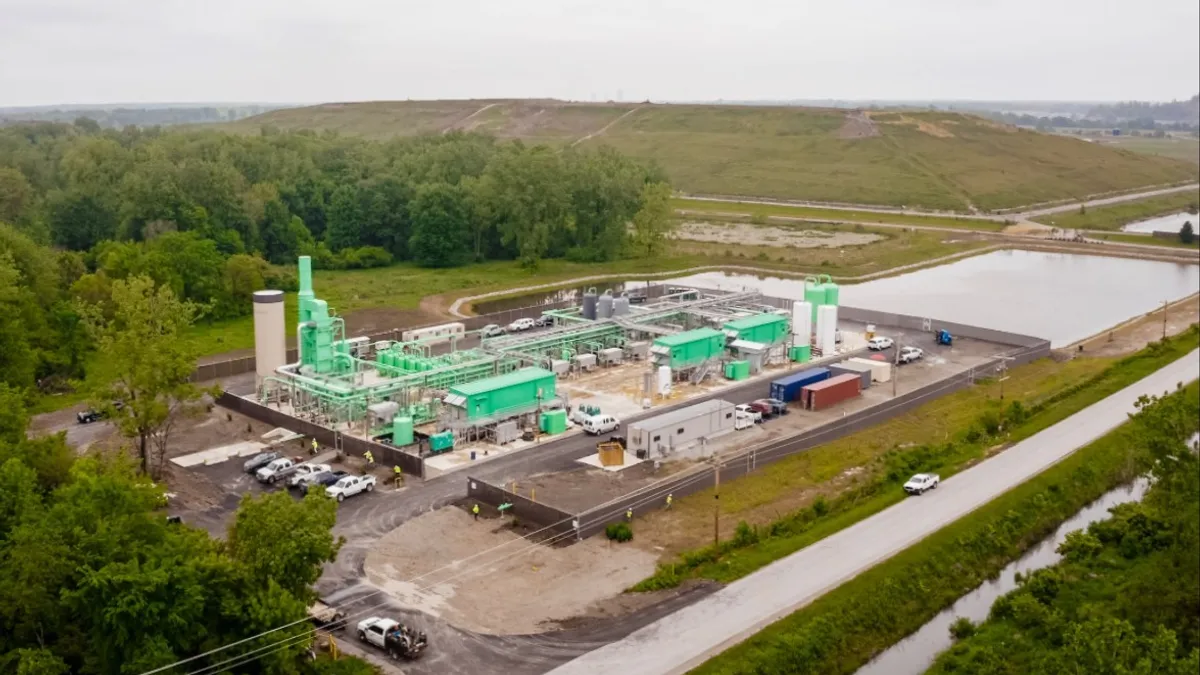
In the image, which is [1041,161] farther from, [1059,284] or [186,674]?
[186,674]

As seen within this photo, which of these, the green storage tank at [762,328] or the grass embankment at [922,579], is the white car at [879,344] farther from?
the grass embankment at [922,579]

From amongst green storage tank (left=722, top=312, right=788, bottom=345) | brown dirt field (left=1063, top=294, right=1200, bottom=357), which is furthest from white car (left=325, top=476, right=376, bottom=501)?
brown dirt field (left=1063, top=294, right=1200, bottom=357)

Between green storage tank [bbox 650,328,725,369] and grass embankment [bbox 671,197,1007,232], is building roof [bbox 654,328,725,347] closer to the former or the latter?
green storage tank [bbox 650,328,725,369]

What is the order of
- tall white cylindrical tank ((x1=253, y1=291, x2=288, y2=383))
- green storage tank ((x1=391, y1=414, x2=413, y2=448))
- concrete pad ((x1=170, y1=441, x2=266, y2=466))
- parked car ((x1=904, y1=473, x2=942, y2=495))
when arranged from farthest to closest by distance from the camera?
tall white cylindrical tank ((x1=253, y1=291, x2=288, y2=383)) < green storage tank ((x1=391, y1=414, x2=413, y2=448)) < concrete pad ((x1=170, y1=441, x2=266, y2=466)) < parked car ((x1=904, y1=473, x2=942, y2=495))

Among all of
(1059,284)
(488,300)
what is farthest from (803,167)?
(488,300)

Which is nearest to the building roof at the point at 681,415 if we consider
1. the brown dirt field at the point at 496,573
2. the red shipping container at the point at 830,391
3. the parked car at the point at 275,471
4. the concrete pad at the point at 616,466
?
the concrete pad at the point at 616,466
